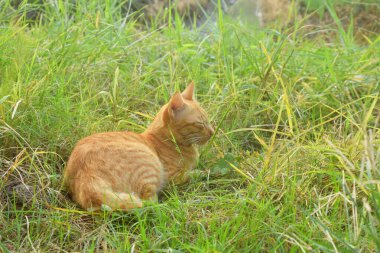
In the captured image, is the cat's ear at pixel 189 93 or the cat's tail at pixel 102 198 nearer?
the cat's tail at pixel 102 198

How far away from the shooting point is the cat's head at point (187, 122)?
3.48 meters

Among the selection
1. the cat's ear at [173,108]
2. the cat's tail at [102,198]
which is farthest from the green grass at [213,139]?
the cat's ear at [173,108]

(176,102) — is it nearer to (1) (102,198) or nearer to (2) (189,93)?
(2) (189,93)

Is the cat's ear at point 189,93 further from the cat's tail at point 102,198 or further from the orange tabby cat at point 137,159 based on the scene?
the cat's tail at point 102,198

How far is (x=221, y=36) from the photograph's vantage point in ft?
14.2

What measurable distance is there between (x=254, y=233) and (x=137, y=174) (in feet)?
2.52

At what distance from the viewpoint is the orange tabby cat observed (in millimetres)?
2916

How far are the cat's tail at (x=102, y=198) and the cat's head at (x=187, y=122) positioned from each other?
0.67 meters

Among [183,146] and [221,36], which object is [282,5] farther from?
[183,146]

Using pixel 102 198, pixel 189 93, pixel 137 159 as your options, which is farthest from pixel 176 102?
pixel 102 198

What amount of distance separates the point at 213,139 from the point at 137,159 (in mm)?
557

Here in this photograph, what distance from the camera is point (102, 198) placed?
9.37ft

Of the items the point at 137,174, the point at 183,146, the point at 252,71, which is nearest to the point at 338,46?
the point at 252,71

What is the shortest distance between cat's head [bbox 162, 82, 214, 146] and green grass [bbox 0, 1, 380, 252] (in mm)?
124
